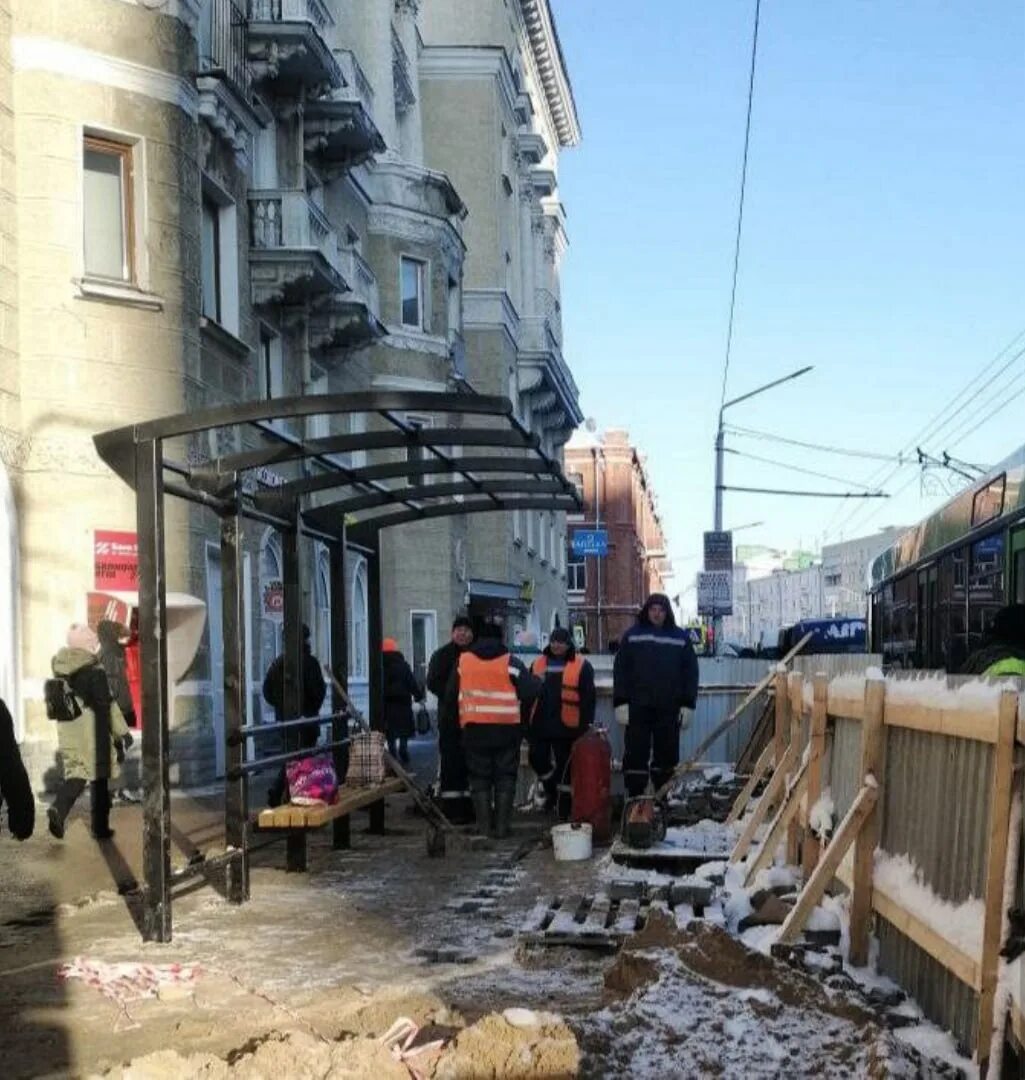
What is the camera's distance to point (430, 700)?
31391mm

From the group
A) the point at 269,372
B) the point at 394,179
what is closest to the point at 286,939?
the point at 269,372

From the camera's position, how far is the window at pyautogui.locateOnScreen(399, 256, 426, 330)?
2869cm

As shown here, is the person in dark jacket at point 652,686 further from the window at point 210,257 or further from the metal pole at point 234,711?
the window at point 210,257

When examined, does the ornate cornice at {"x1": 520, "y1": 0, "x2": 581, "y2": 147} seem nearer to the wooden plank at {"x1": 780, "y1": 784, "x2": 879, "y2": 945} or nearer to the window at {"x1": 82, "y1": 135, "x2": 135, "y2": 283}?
the window at {"x1": 82, "y1": 135, "x2": 135, "y2": 283}

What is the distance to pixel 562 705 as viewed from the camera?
12.2 meters

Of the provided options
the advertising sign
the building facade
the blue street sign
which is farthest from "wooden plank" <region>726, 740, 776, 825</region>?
the blue street sign

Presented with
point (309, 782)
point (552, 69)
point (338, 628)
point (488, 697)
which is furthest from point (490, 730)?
point (552, 69)

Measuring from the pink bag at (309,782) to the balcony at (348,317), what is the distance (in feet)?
42.9

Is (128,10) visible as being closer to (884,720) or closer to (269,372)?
(269,372)

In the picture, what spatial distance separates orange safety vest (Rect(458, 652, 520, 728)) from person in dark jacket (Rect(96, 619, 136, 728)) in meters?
3.07

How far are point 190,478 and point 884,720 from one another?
439cm

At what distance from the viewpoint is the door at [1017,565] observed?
36.3 ft

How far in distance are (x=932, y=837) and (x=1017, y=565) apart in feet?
21.7

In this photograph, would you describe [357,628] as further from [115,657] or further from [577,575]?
[577,575]
